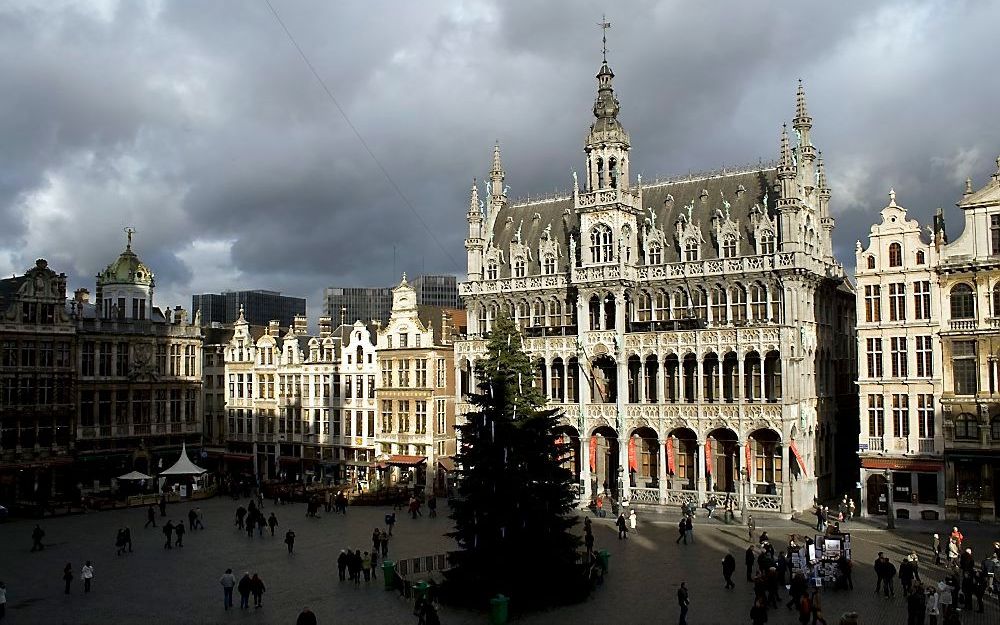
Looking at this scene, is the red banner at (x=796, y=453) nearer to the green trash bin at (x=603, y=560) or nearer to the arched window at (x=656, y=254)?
the arched window at (x=656, y=254)

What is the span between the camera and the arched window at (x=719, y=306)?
61938 millimetres

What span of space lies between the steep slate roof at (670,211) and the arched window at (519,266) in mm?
466

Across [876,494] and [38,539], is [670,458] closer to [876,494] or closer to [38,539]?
[876,494]

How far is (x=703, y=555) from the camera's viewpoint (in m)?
44.7

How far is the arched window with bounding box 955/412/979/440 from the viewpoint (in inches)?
2078

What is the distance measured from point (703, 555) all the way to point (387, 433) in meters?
37.8

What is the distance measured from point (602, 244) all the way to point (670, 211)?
6448 mm

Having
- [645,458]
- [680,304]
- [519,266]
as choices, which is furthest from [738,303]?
[519,266]

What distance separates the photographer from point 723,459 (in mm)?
62219

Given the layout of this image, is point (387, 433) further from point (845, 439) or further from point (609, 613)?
point (609, 613)

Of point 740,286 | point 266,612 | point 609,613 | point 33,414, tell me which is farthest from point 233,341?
point 609,613

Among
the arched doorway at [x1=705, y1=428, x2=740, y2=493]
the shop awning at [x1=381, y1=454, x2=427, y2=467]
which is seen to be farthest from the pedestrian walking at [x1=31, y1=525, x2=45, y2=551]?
the arched doorway at [x1=705, y1=428, x2=740, y2=493]

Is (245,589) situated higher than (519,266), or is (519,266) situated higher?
(519,266)

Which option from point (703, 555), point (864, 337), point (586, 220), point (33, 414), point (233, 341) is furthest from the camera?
point (233, 341)
